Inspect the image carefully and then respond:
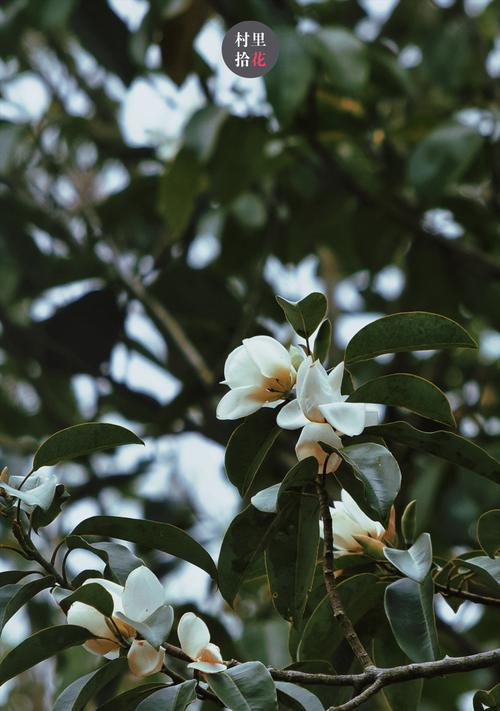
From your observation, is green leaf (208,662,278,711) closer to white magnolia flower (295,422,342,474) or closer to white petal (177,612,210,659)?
white petal (177,612,210,659)

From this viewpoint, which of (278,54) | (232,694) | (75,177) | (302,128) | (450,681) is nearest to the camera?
(232,694)

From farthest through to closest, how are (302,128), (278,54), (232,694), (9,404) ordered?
(9,404) → (302,128) → (278,54) → (232,694)

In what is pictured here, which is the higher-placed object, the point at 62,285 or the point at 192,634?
the point at 62,285

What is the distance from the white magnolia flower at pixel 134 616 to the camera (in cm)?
62

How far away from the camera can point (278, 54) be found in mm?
1573

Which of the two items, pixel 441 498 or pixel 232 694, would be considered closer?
pixel 232 694

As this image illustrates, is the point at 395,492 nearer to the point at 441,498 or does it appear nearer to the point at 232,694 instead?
the point at 232,694

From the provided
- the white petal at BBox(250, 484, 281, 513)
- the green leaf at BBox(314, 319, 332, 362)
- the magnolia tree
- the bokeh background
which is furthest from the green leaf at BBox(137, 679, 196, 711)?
the bokeh background

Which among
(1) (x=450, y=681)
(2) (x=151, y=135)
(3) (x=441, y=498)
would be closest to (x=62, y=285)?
(2) (x=151, y=135)

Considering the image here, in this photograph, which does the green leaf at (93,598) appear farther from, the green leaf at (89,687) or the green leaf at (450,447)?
the green leaf at (450,447)

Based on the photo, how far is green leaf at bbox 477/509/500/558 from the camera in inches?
26.3

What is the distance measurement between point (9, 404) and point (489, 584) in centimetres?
168

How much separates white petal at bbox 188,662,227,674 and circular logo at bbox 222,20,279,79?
3.68 feet

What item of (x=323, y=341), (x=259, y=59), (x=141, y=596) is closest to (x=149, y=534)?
(x=141, y=596)
